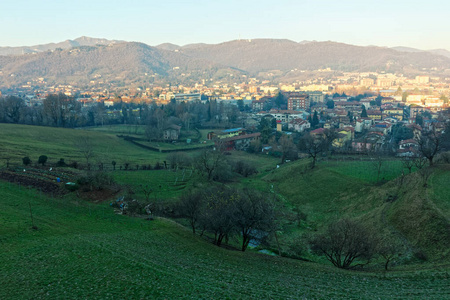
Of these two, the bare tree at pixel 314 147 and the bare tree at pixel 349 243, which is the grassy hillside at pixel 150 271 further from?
the bare tree at pixel 314 147

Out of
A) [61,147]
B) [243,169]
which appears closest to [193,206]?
[243,169]

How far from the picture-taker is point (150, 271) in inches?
577

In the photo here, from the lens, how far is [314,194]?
33281 millimetres

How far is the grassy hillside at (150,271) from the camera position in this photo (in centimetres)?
1294

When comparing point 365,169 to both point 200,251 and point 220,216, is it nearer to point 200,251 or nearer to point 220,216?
point 220,216

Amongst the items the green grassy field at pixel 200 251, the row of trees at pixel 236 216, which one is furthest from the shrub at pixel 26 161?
the row of trees at pixel 236 216

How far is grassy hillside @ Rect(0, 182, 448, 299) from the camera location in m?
12.9

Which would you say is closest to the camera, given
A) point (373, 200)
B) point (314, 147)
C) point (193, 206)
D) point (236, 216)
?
point (236, 216)

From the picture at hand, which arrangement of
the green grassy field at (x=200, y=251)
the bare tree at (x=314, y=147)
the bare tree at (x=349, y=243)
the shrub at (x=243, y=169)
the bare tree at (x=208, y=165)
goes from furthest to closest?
1. the shrub at (x=243, y=169)
2. the bare tree at (x=314, y=147)
3. the bare tree at (x=208, y=165)
4. the bare tree at (x=349, y=243)
5. the green grassy field at (x=200, y=251)

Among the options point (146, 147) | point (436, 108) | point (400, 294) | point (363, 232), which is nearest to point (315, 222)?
point (363, 232)

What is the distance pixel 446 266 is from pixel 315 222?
43.4ft

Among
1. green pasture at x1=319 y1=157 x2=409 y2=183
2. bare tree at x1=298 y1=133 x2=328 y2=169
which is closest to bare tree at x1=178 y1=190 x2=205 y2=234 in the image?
green pasture at x1=319 y1=157 x2=409 y2=183

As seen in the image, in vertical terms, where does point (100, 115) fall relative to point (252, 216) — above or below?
above

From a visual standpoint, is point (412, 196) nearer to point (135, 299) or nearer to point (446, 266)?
point (446, 266)
